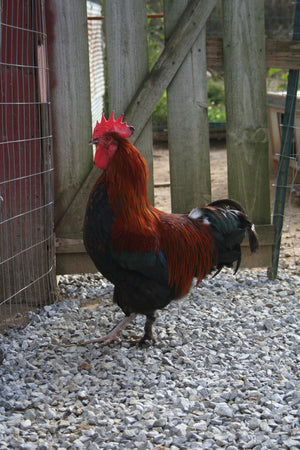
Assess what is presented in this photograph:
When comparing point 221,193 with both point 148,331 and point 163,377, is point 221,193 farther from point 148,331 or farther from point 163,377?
point 163,377

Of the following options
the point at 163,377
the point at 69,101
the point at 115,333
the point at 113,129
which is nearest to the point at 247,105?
the point at 69,101

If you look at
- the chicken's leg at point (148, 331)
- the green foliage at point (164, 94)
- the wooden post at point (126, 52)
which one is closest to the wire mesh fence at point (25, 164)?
the wooden post at point (126, 52)

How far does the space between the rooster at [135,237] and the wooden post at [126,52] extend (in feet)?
3.54

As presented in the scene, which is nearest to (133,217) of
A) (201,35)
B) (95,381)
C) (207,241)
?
(207,241)

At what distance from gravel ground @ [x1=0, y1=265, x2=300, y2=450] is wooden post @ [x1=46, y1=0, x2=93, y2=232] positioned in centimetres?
96

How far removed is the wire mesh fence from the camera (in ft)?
13.1

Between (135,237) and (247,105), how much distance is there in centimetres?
191

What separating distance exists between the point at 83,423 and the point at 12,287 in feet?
5.99

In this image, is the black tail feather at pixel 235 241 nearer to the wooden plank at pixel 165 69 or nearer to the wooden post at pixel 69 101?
the wooden plank at pixel 165 69

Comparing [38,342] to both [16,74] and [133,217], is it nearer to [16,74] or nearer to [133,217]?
[133,217]

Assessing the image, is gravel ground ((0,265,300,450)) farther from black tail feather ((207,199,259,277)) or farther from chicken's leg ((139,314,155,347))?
black tail feather ((207,199,259,277))

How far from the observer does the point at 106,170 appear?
3488mm

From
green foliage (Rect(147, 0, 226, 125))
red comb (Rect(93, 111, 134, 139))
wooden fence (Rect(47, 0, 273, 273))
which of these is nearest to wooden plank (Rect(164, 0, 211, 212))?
wooden fence (Rect(47, 0, 273, 273))

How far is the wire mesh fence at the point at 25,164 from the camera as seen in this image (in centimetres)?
400
